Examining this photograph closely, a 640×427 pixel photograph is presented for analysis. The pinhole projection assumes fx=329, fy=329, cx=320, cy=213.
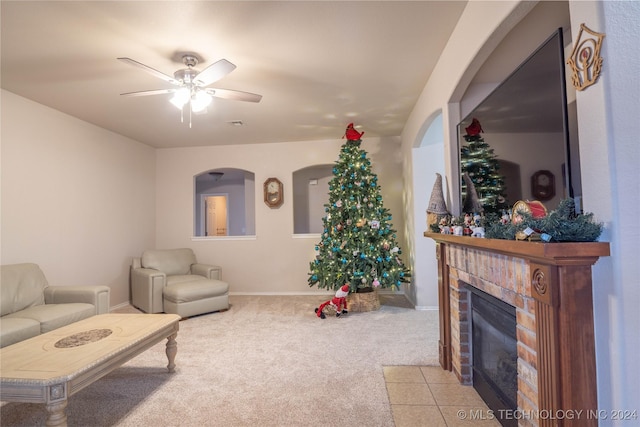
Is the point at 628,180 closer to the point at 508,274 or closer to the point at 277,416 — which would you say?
the point at 508,274

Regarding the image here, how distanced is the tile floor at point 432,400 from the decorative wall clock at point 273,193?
12.0 feet

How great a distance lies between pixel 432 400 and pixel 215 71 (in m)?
2.79

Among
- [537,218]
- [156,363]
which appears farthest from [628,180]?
[156,363]

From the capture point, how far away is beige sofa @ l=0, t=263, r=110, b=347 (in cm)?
268

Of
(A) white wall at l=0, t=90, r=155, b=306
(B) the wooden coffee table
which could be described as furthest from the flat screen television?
(A) white wall at l=0, t=90, r=155, b=306

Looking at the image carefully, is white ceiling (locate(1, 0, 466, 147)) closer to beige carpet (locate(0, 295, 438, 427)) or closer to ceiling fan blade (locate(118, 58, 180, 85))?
ceiling fan blade (locate(118, 58, 180, 85))

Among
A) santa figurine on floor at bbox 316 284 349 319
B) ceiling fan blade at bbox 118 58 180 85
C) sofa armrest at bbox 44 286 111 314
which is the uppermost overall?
ceiling fan blade at bbox 118 58 180 85

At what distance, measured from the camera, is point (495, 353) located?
204 centimetres

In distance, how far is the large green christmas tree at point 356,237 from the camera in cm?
445

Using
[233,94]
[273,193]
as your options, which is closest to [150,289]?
[273,193]

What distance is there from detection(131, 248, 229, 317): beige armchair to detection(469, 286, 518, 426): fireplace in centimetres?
333

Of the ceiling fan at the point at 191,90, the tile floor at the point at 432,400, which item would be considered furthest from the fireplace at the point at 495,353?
the ceiling fan at the point at 191,90

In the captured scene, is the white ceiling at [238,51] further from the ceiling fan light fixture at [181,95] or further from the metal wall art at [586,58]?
the metal wall art at [586,58]

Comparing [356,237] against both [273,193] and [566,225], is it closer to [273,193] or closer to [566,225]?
[273,193]
